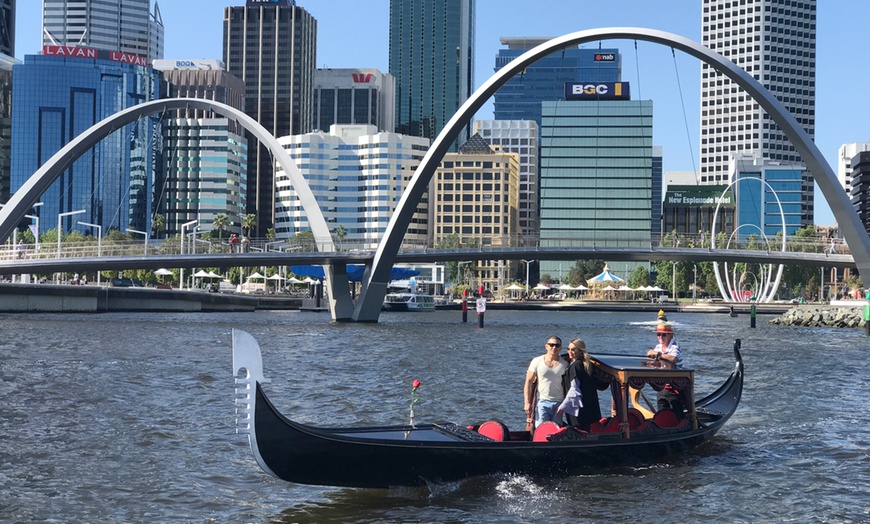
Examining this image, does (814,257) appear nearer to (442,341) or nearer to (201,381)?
(442,341)

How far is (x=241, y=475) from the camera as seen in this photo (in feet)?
58.4

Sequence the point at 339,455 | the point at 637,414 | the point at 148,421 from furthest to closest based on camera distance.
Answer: the point at 148,421 < the point at 637,414 < the point at 339,455

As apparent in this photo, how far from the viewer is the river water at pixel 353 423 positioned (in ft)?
52.1

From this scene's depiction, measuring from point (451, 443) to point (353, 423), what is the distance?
777 centimetres

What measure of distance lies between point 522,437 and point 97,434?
921 centimetres

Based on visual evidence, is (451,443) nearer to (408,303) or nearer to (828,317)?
(828,317)

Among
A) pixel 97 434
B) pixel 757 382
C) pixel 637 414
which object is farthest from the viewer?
pixel 757 382

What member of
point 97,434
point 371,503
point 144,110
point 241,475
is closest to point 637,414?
point 371,503

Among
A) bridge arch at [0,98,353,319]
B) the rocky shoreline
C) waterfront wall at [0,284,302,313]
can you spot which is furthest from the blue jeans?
waterfront wall at [0,284,302,313]

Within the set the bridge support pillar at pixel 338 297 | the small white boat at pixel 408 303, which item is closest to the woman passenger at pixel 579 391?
the bridge support pillar at pixel 338 297

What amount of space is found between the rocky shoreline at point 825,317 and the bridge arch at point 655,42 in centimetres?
1000

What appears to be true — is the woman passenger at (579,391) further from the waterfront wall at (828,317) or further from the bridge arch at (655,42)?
the waterfront wall at (828,317)

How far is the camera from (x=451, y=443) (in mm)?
15984

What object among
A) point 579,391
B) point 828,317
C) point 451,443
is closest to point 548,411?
point 579,391
